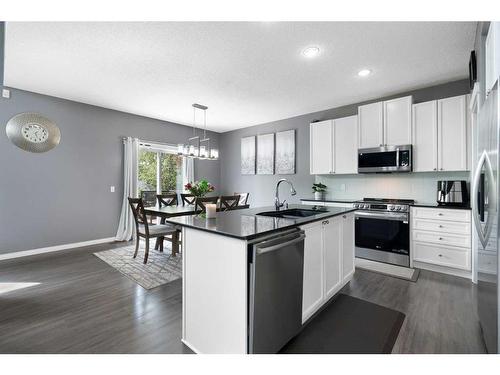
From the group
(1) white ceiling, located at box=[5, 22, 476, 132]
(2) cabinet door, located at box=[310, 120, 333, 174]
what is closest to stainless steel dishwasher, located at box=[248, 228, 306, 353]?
(1) white ceiling, located at box=[5, 22, 476, 132]

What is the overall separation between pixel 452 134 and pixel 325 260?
106 inches

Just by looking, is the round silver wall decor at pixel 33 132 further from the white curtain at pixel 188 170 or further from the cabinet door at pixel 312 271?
the cabinet door at pixel 312 271

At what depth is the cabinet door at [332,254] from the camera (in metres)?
2.19

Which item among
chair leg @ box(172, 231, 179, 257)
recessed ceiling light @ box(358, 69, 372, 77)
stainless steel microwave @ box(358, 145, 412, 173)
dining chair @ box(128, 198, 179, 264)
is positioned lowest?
chair leg @ box(172, 231, 179, 257)

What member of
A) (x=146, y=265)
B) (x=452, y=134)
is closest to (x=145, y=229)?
(x=146, y=265)

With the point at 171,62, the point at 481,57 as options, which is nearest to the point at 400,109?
the point at 481,57

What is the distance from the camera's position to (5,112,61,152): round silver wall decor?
3.70 meters

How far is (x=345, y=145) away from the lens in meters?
Result: 4.25

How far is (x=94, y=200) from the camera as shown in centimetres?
462

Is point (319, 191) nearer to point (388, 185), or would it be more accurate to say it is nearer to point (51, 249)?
point (388, 185)

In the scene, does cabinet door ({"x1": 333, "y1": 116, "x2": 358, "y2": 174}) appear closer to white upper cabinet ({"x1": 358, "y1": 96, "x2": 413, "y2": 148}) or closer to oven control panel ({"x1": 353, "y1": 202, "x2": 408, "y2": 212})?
white upper cabinet ({"x1": 358, "y1": 96, "x2": 413, "y2": 148})

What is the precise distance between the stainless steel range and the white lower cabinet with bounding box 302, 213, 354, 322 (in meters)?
1.13

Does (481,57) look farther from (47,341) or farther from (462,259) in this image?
(47,341)

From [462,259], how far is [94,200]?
19.4 ft
